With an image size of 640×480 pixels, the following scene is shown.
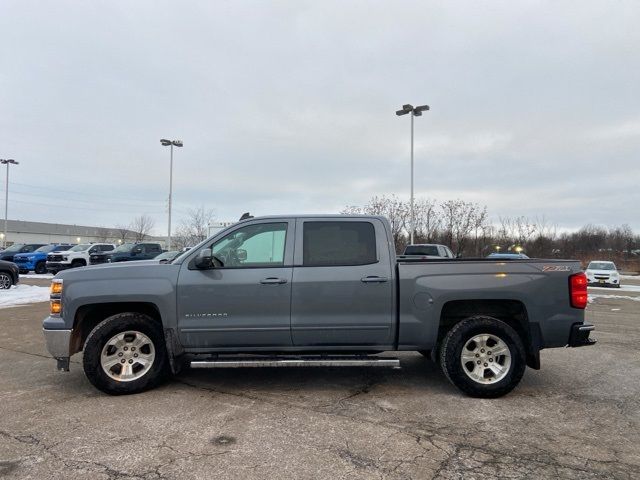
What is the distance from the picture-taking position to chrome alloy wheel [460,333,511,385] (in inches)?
192

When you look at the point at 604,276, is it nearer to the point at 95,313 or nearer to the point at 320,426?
the point at 320,426

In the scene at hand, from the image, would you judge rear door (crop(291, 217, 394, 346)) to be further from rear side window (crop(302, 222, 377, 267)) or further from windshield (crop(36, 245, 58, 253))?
windshield (crop(36, 245, 58, 253))

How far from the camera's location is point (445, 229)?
37.5 meters

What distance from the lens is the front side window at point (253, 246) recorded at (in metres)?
5.05

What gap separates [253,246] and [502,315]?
297cm

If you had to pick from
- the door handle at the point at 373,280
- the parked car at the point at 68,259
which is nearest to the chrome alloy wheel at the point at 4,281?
the parked car at the point at 68,259

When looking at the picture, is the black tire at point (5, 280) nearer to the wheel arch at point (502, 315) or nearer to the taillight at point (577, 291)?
the wheel arch at point (502, 315)

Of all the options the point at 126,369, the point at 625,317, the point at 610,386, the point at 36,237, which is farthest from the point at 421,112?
the point at 36,237

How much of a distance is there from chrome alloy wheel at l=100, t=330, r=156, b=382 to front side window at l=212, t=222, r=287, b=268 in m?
1.27

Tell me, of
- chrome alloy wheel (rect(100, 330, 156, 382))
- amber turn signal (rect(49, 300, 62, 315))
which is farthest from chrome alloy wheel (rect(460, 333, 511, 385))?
amber turn signal (rect(49, 300, 62, 315))

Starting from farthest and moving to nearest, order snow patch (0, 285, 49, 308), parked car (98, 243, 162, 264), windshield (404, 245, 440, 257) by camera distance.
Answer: parked car (98, 243, 162, 264) < windshield (404, 245, 440, 257) < snow patch (0, 285, 49, 308)

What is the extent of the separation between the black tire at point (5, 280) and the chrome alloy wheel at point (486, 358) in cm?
1769

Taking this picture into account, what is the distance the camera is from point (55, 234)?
96.8 m

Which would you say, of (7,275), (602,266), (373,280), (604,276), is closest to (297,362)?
(373,280)
